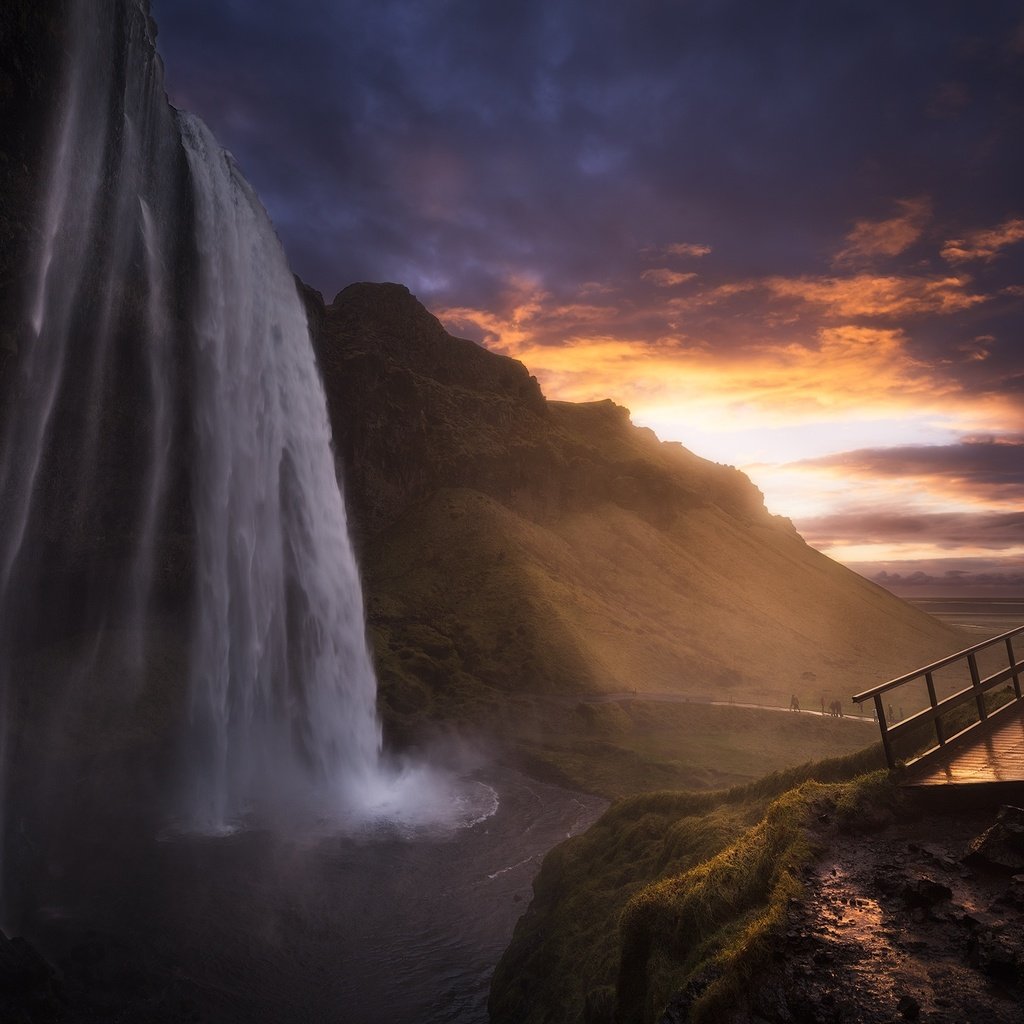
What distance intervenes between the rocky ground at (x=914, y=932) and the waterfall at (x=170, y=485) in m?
27.6

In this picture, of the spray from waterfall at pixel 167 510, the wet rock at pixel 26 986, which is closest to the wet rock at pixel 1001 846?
the wet rock at pixel 26 986

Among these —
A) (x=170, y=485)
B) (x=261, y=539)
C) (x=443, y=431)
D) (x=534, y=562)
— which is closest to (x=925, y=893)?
(x=261, y=539)

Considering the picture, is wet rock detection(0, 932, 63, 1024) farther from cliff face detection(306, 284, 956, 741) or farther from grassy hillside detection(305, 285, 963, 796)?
cliff face detection(306, 284, 956, 741)

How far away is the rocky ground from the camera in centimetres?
546

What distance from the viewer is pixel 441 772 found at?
36375 mm

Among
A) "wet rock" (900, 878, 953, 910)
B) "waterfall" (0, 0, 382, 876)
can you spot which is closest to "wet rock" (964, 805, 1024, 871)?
"wet rock" (900, 878, 953, 910)

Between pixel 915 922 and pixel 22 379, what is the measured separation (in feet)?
115

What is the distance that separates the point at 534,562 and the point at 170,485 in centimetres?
3640

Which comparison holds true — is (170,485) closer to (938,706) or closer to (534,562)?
(534,562)

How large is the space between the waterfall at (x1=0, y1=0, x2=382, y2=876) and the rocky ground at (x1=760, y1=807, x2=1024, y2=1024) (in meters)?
27.6

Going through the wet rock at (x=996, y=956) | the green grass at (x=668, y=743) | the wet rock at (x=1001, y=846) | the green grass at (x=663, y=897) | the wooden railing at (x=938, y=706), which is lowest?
the green grass at (x=668, y=743)

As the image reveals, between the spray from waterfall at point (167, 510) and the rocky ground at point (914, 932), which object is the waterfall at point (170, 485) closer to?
the spray from waterfall at point (167, 510)

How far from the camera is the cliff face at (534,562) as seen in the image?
54375 mm

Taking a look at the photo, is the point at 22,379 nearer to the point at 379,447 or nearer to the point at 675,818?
the point at 675,818
